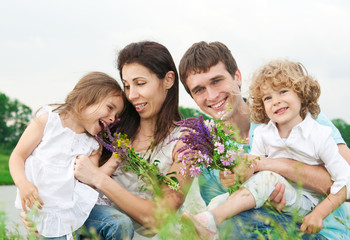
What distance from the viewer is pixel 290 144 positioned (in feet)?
10.7

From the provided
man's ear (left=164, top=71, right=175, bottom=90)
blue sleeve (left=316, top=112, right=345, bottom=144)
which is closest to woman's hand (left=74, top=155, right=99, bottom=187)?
man's ear (left=164, top=71, right=175, bottom=90)

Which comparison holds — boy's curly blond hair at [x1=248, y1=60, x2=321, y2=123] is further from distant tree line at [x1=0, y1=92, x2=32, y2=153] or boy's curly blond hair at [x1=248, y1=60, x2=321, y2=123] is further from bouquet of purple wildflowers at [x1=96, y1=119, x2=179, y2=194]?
distant tree line at [x1=0, y1=92, x2=32, y2=153]

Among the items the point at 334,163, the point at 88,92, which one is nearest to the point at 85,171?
the point at 88,92

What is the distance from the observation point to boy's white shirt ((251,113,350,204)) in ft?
10.2

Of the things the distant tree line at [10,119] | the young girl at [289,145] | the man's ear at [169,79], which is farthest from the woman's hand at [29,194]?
the distant tree line at [10,119]

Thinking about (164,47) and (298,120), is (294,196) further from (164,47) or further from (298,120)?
(164,47)

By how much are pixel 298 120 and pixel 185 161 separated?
1.06 m

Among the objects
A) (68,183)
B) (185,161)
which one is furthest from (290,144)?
(68,183)

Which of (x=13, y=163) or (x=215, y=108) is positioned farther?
(x=215, y=108)

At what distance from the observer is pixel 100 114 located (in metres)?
3.62

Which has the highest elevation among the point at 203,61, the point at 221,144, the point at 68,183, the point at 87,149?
the point at 203,61

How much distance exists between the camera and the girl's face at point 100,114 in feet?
11.9

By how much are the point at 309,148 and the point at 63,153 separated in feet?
6.91

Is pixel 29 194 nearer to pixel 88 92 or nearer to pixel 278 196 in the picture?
pixel 88 92
